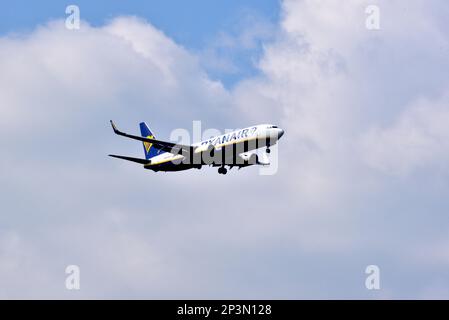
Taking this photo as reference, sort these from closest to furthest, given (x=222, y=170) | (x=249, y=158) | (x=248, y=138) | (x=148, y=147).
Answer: (x=248, y=138) → (x=249, y=158) → (x=222, y=170) → (x=148, y=147)

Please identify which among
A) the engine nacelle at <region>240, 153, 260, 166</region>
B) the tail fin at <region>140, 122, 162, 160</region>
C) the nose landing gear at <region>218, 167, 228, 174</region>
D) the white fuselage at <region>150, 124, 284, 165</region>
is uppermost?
the tail fin at <region>140, 122, 162, 160</region>

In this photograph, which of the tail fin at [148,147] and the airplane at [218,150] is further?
the tail fin at [148,147]

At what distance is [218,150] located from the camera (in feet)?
459

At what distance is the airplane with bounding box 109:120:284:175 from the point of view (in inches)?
5359

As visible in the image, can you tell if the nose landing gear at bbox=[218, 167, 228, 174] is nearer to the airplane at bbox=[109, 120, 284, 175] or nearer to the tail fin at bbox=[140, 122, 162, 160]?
the airplane at bbox=[109, 120, 284, 175]

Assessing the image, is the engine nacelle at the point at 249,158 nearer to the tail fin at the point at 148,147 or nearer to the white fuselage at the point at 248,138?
the white fuselage at the point at 248,138

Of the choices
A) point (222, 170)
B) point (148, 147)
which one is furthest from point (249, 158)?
point (148, 147)

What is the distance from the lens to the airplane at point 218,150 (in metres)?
136

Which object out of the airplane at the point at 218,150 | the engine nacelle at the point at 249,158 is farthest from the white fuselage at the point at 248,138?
the engine nacelle at the point at 249,158

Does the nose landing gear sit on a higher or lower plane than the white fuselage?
lower

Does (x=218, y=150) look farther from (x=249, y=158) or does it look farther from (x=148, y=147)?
(x=148, y=147)

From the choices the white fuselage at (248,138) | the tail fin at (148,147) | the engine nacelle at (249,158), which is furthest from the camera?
the tail fin at (148,147)

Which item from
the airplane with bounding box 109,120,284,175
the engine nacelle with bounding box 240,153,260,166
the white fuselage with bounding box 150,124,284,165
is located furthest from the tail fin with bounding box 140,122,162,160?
the engine nacelle with bounding box 240,153,260,166
